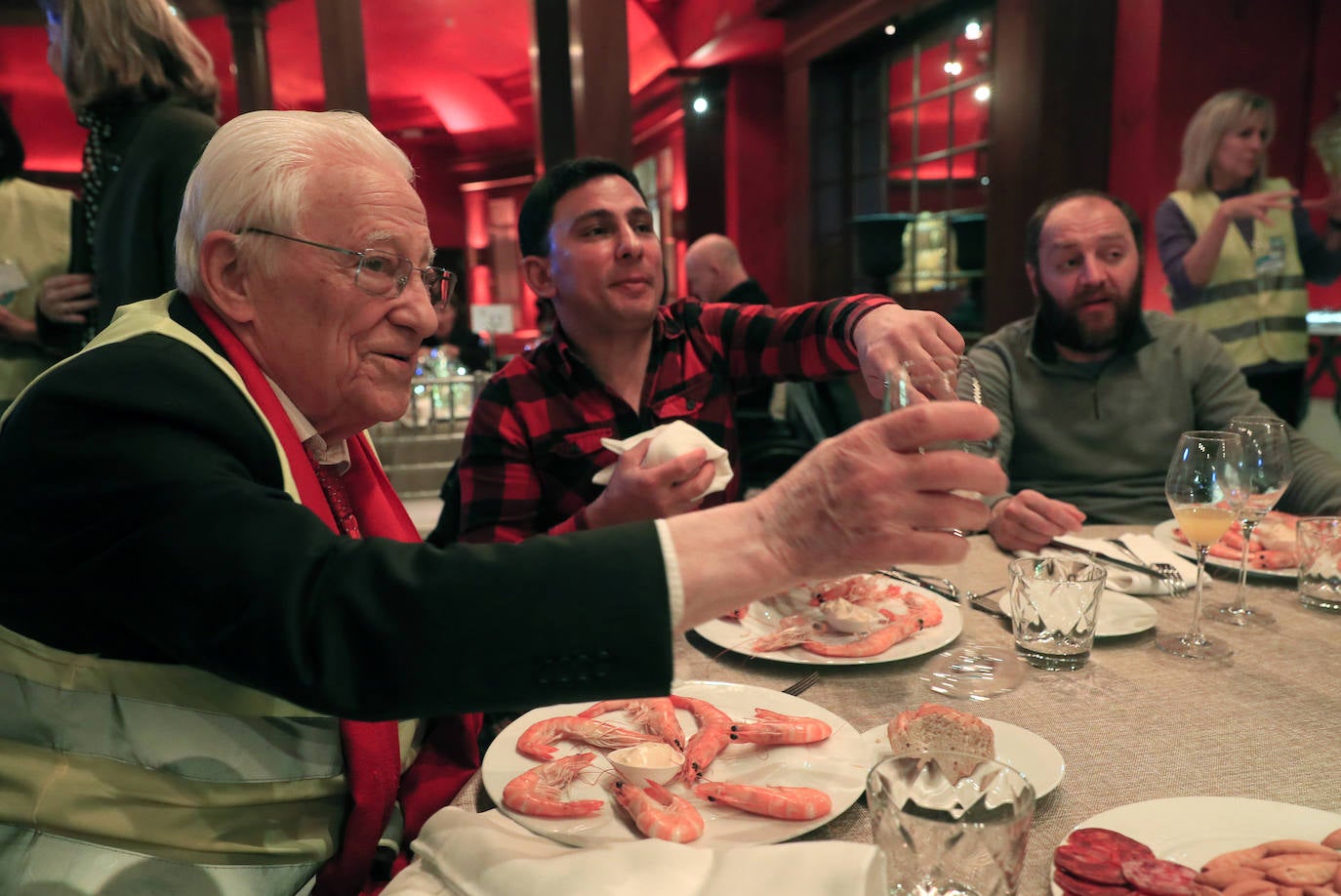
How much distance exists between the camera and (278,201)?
3.45ft

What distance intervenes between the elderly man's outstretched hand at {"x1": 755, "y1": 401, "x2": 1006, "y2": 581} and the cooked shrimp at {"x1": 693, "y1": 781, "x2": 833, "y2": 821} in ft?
→ 0.78

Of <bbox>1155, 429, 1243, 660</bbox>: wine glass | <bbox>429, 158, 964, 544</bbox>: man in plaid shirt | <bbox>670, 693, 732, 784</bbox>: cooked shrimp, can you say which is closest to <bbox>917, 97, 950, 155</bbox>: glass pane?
<bbox>429, 158, 964, 544</bbox>: man in plaid shirt

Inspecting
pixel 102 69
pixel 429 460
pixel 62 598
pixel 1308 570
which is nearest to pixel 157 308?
pixel 62 598

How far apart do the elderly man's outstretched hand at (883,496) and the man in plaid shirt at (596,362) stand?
1095 mm

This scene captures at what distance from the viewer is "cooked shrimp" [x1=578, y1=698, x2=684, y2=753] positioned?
37.8 inches

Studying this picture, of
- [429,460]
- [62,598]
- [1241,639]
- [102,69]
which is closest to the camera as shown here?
[62,598]

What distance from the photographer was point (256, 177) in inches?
41.1

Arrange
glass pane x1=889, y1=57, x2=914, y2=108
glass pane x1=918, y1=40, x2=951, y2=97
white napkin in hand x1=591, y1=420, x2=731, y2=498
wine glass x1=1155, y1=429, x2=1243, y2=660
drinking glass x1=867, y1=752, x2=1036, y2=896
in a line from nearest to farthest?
drinking glass x1=867, y1=752, x2=1036, y2=896
wine glass x1=1155, y1=429, x2=1243, y2=660
white napkin in hand x1=591, y1=420, x2=731, y2=498
glass pane x1=918, y1=40, x2=951, y2=97
glass pane x1=889, y1=57, x2=914, y2=108

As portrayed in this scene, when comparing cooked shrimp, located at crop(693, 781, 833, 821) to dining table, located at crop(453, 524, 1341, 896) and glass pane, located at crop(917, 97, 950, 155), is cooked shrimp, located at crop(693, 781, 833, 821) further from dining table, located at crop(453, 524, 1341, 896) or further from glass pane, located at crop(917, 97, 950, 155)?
glass pane, located at crop(917, 97, 950, 155)

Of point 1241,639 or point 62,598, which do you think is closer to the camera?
point 62,598

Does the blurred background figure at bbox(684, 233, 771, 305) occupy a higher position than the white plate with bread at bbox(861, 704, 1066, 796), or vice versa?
the blurred background figure at bbox(684, 233, 771, 305)

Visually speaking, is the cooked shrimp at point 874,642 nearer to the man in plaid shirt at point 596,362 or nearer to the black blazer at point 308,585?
the black blazer at point 308,585

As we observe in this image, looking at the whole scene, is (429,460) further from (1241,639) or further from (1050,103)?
(1050,103)

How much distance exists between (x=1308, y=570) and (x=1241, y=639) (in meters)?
0.26
